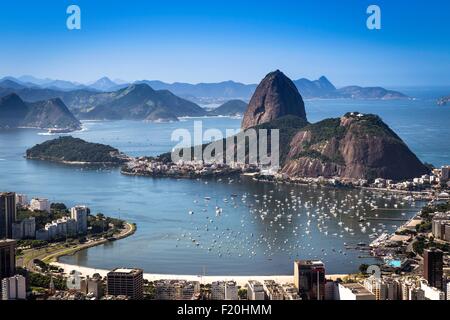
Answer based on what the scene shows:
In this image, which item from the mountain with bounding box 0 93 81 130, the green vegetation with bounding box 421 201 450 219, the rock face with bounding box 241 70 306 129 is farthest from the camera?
the mountain with bounding box 0 93 81 130

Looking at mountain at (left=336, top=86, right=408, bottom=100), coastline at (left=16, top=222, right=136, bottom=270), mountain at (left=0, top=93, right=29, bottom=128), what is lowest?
coastline at (left=16, top=222, right=136, bottom=270)

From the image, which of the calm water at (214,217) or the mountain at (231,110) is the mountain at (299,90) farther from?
the calm water at (214,217)

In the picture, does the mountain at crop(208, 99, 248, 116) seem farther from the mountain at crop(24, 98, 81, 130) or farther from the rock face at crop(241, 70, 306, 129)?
the rock face at crop(241, 70, 306, 129)

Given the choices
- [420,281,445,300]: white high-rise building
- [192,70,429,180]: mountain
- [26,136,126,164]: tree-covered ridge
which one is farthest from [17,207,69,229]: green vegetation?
[26,136,126,164]: tree-covered ridge

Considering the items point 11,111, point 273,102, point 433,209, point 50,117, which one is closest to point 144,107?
point 50,117

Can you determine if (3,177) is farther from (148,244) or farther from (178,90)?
(178,90)

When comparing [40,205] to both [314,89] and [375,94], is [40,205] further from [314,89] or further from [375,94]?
[314,89]

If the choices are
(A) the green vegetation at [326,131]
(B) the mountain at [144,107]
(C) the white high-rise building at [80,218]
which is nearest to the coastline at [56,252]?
(C) the white high-rise building at [80,218]
